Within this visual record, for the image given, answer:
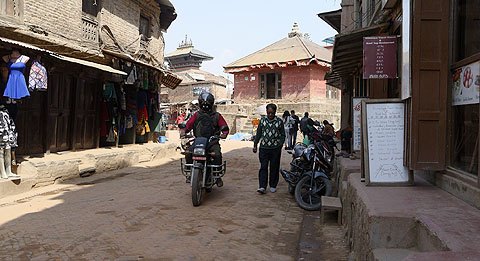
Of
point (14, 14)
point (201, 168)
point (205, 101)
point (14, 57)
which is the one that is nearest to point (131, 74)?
point (14, 14)

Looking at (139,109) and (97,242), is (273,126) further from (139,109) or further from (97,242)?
(139,109)

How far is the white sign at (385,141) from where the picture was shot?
4203 mm

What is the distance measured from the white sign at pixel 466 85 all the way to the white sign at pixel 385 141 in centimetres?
62

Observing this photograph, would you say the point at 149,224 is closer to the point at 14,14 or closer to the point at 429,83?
the point at 429,83

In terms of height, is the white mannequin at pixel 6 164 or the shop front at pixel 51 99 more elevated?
the shop front at pixel 51 99

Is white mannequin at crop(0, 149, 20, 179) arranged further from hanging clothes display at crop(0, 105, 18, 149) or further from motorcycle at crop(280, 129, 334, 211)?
motorcycle at crop(280, 129, 334, 211)

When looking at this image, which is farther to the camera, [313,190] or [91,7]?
[91,7]

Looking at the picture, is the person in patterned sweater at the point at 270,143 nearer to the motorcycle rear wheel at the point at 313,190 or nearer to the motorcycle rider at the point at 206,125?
the motorcycle rider at the point at 206,125

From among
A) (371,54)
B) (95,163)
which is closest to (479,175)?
(371,54)

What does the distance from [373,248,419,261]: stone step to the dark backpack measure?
13.9 ft

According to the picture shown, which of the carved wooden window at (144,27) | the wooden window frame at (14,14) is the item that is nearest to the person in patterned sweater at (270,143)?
the wooden window frame at (14,14)

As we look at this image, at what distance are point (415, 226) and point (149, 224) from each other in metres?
3.39

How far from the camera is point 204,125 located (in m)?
6.52

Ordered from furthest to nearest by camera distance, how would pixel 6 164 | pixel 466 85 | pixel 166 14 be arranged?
pixel 166 14 → pixel 6 164 → pixel 466 85
